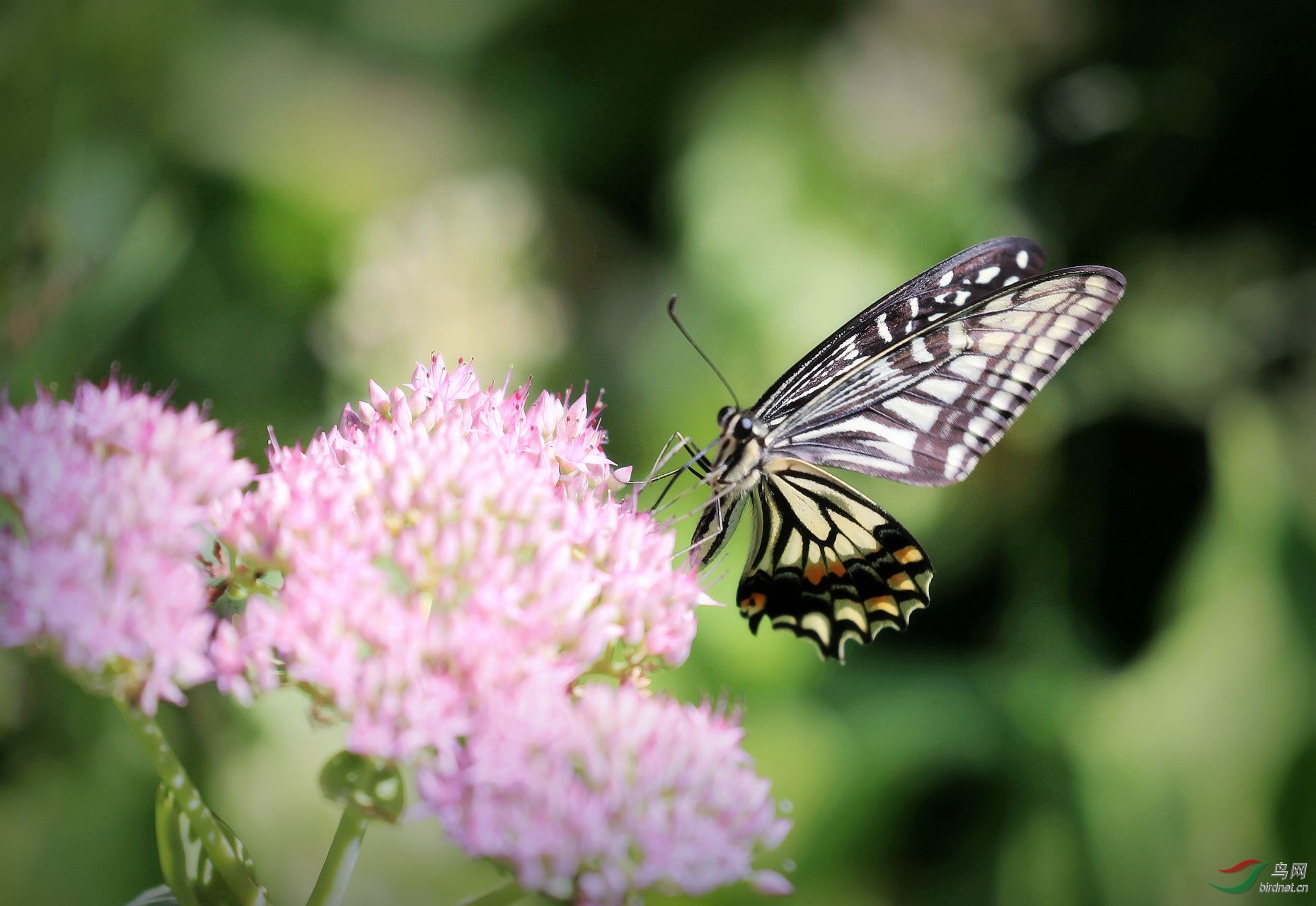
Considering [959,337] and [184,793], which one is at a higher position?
[959,337]

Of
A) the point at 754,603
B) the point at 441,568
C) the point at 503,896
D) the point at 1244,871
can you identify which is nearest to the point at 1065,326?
the point at 754,603

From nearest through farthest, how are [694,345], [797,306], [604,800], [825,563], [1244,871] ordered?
1. [604,800]
2. [825,563]
3. [694,345]
4. [1244,871]
5. [797,306]

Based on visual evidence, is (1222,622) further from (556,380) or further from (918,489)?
(556,380)

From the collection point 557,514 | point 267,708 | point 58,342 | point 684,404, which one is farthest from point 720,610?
point 58,342

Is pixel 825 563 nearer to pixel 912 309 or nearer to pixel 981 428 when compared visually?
pixel 981 428

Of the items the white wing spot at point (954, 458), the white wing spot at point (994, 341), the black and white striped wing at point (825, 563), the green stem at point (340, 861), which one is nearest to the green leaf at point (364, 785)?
the green stem at point (340, 861)

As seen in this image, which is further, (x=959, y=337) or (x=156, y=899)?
(x=959, y=337)
